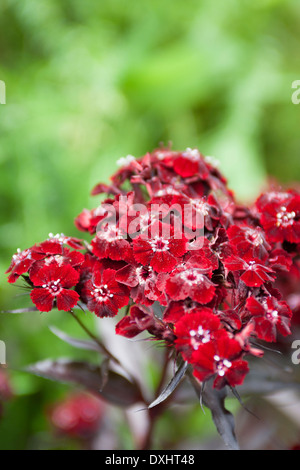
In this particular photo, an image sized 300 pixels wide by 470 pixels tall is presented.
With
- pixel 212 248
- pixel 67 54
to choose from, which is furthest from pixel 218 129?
pixel 212 248

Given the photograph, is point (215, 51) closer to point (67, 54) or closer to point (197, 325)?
point (67, 54)

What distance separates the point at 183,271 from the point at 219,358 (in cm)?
14

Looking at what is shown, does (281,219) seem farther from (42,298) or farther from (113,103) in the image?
(113,103)

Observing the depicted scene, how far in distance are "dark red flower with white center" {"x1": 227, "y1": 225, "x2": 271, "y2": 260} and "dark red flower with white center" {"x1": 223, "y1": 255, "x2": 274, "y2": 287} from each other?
0.03 meters

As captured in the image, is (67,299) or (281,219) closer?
(67,299)

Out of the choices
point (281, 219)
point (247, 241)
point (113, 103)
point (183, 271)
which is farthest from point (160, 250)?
point (113, 103)

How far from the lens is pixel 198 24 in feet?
8.41

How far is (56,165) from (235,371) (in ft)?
4.66

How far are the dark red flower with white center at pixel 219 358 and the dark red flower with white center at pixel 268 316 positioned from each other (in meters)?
0.06

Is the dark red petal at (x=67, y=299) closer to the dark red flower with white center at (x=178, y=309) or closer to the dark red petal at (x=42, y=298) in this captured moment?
the dark red petal at (x=42, y=298)

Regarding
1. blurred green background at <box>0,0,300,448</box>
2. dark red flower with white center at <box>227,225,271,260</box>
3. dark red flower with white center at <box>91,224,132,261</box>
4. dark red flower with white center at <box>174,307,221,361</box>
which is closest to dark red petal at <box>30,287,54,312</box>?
dark red flower with white center at <box>91,224,132,261</box>

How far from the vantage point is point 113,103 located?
7.00ft

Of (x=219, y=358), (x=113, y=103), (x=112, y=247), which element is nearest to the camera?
(x=219, y=358)

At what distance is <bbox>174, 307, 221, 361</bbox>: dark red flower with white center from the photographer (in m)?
0.63
